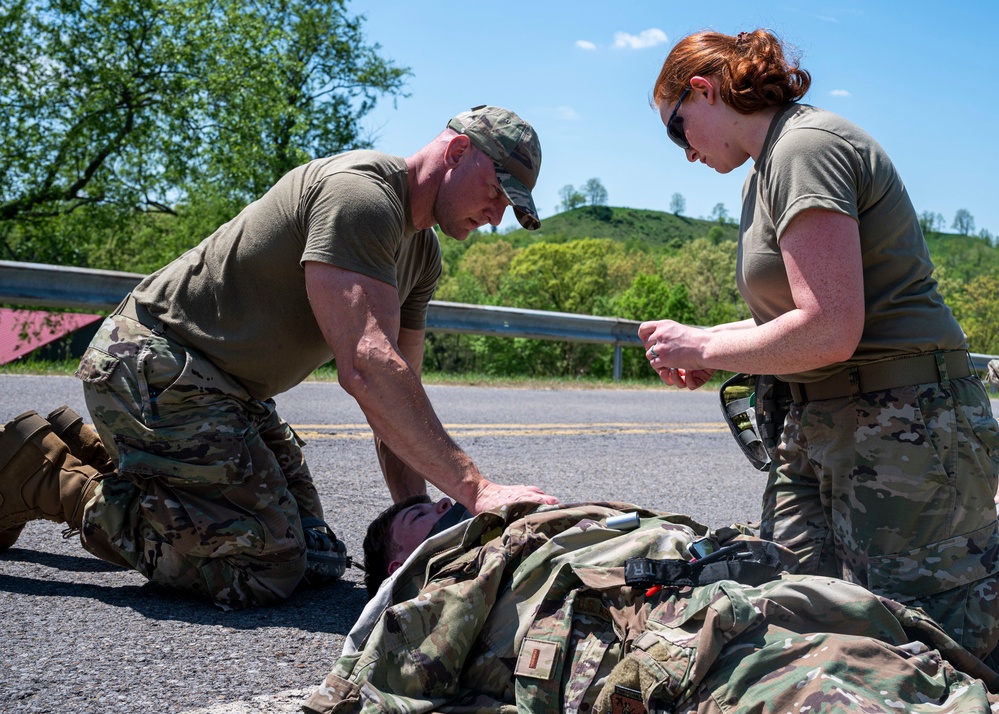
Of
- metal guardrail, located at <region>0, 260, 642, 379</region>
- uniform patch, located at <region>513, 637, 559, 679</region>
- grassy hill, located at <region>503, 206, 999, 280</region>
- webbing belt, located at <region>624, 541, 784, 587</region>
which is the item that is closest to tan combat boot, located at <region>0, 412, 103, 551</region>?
uniform patch, located at <region>513, 637, 559, 679</region>

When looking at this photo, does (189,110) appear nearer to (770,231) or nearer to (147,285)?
(147,285)

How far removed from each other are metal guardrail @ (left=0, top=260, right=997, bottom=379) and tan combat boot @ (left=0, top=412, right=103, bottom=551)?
143 inches

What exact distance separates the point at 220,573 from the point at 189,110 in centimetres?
1949

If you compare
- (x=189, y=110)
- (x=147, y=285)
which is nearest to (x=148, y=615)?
(x=147, y=285)

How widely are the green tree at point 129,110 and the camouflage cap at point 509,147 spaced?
18.3 metres

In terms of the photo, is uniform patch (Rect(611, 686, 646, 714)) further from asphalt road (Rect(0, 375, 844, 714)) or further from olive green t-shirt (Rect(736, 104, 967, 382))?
olive green t-shirt (Rect(736, 104, 967, 382))

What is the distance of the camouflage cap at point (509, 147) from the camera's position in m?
3.24

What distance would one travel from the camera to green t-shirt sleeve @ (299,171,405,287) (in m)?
2.87

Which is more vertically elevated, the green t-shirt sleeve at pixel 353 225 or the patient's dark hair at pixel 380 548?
the green t-shirt sleeve at pixel 353 225

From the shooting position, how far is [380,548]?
314 centimetres

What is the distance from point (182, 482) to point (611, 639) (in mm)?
1696

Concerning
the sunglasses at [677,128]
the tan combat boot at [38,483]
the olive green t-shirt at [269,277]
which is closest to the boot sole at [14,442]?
the tan combat boot at [38,483]

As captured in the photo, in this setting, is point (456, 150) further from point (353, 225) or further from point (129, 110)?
point (129, 110)

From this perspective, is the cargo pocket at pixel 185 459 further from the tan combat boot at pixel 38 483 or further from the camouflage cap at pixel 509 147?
the camouflage cap at pixel 509 147
